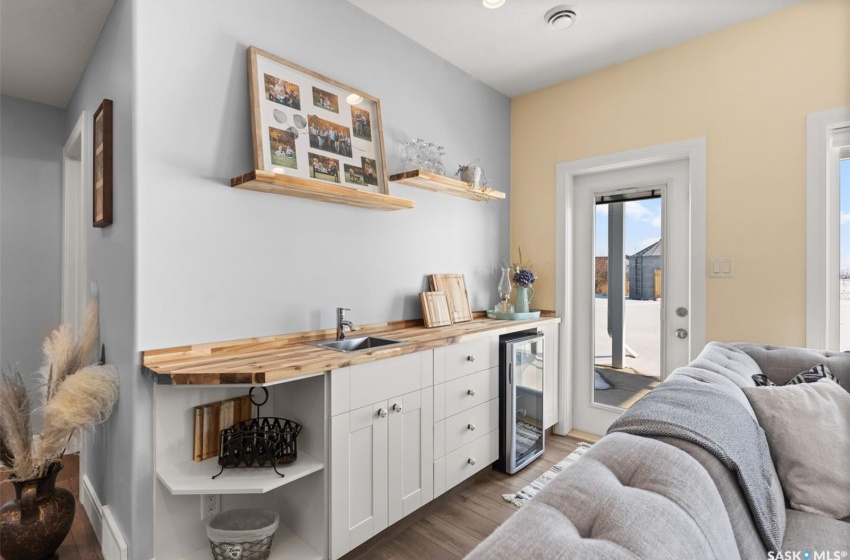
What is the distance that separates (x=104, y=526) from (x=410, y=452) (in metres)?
1.43

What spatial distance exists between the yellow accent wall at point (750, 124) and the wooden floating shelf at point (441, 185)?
91 cm

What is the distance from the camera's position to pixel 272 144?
202 centimetres

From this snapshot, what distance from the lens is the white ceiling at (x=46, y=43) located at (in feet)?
6.84

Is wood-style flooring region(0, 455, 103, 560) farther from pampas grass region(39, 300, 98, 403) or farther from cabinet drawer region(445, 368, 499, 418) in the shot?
cabinet drawer region(445, 368, 499, 418)

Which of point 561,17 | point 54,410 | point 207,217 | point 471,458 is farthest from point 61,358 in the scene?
point 561,17

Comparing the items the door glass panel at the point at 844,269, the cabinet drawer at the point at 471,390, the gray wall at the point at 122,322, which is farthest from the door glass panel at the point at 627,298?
the gray wall at the point at 122,322

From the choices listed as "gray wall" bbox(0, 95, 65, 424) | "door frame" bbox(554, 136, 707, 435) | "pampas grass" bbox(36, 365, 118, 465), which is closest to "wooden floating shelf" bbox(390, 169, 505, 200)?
"door frame" bbox(554, 136, 707, 435)

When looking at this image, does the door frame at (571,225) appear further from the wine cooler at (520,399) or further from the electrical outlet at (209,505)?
the electrical outlet at (209,505)

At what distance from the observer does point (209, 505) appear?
187 cm

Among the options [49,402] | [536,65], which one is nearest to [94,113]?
[49,402]

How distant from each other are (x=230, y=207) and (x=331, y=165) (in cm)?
56

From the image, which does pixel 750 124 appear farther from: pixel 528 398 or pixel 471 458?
pixel 471 458

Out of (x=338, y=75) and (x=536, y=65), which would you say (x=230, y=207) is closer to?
(x=338, y=75)

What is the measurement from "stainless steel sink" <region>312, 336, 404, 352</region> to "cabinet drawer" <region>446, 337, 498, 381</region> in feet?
1.09
